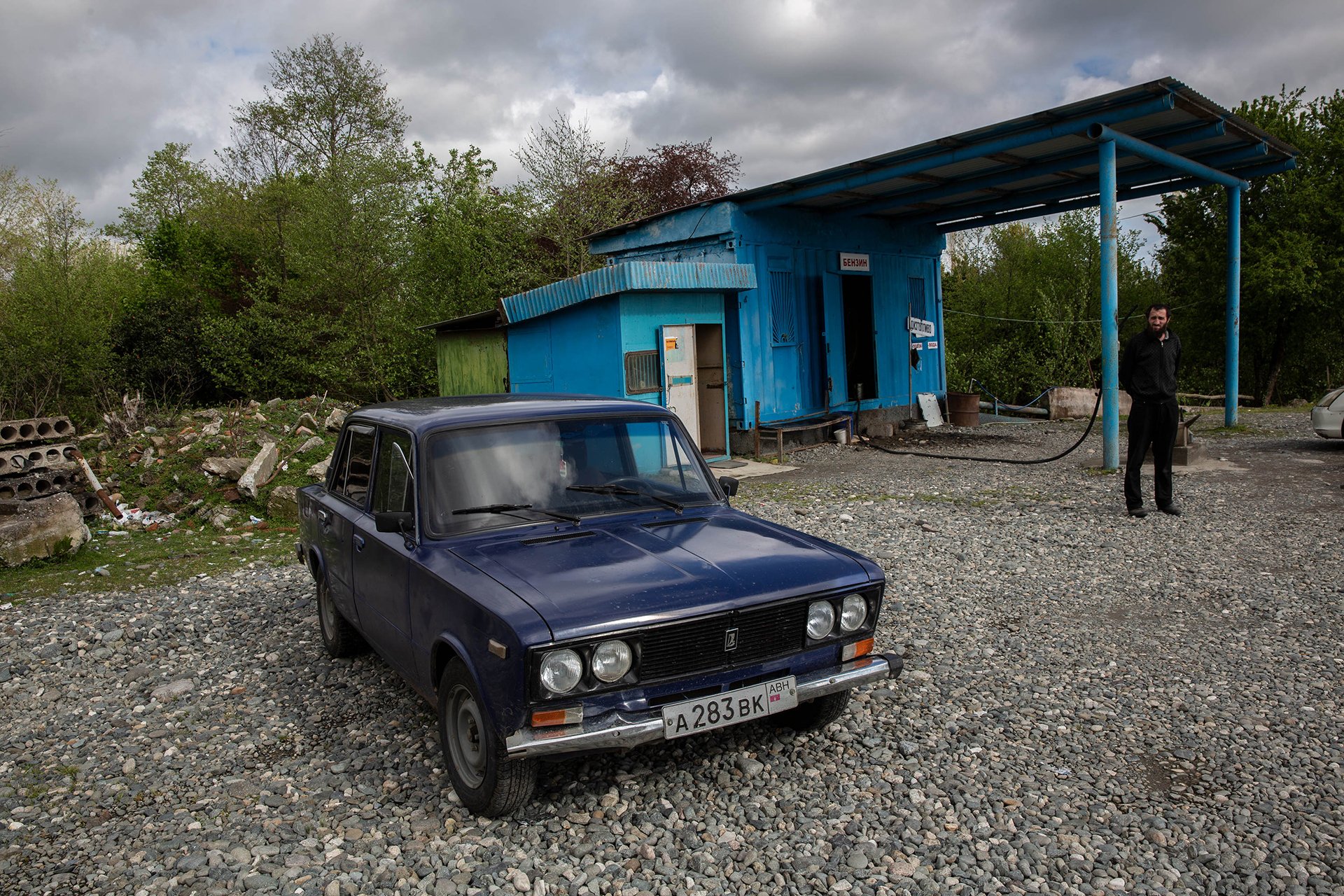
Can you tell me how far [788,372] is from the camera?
49.1 ft

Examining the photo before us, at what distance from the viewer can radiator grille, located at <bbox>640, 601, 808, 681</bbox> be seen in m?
3.08

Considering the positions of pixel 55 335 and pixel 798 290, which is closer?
pixel 798 290

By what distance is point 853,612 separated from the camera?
3.53 metres

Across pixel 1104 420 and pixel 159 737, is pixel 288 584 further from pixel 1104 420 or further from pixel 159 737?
pixel 1104 420

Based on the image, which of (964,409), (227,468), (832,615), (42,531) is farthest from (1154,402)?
(42,531)

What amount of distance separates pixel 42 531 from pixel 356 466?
18.7 ft

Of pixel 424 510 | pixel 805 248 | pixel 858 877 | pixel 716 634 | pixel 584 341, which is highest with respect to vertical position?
pixel 805 248

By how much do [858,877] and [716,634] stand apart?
0.96m

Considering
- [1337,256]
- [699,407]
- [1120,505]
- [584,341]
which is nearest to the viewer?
[1120,505]

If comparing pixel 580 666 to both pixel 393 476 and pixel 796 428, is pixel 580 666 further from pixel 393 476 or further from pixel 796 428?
pixel 796 428

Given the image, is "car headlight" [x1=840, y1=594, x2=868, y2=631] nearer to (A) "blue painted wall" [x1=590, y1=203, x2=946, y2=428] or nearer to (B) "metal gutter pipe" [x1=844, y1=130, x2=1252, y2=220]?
(A) "blue painted wall" [x1=590, y1=203, x2=946, y2=428]

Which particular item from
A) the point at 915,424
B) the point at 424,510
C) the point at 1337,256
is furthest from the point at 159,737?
the point at 1337,256

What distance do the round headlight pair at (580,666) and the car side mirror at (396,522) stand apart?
1205 millimetres

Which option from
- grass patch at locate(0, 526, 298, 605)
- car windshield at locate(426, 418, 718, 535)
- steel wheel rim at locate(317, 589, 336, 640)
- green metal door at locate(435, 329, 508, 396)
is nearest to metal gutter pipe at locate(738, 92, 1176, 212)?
green metal door at locate(435, 329, 508, 396)
